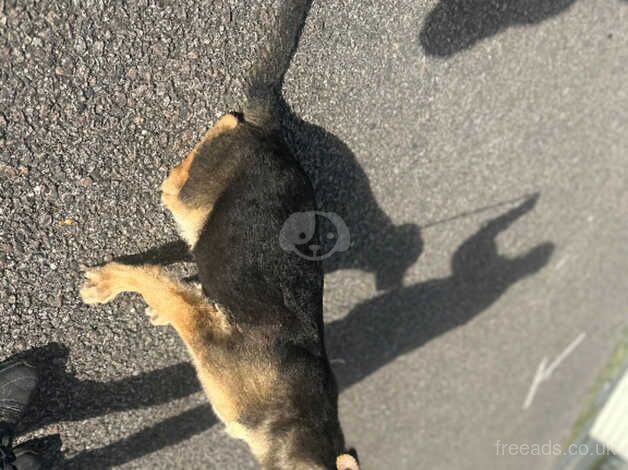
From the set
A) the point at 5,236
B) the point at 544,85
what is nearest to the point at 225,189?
the point at 5,236

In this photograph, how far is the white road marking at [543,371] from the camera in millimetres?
6902

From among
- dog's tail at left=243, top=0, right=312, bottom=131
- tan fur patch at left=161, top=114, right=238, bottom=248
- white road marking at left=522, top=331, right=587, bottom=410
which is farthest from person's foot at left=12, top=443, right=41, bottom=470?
white road marking at left=522, top=331, right=587, bottom=410

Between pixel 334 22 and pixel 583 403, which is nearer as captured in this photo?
pixel 334 22

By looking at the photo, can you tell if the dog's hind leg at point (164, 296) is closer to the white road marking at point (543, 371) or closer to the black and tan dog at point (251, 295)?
the black and tan dog at point (251, 295)

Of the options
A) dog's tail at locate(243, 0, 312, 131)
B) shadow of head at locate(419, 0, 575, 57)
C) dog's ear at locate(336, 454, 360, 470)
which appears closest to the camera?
dog's ear at locate(336, 454, 360, 470)

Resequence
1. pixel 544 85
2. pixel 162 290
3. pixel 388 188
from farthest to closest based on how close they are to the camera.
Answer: pixel 544 85 → pixel 388 188 → pixel 162 290

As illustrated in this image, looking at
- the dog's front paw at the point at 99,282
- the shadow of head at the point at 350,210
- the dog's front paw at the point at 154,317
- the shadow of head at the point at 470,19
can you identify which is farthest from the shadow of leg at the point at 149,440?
the shadow of head at the point at 470,19

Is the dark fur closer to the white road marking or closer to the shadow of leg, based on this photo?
the shadow of leg

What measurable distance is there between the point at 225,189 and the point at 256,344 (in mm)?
981

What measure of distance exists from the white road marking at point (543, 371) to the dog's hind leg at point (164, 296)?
4978mm

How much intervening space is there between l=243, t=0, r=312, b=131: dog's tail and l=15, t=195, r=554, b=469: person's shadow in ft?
6.80

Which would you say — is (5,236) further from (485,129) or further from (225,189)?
(485,129)

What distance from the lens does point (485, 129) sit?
509 cm

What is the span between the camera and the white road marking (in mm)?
6902
